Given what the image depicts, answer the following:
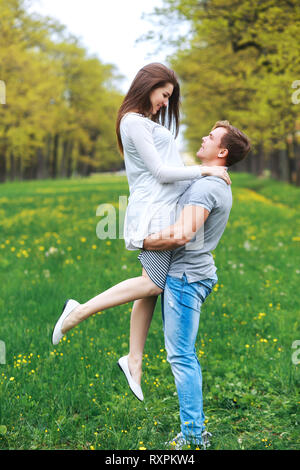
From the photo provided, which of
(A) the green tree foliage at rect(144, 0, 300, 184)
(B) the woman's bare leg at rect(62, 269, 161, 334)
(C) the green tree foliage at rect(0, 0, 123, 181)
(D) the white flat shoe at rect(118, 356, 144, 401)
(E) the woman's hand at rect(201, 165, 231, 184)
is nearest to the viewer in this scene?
(E) the woman's hand at rect(201, 165, 231, 184)

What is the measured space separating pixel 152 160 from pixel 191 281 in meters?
0.75

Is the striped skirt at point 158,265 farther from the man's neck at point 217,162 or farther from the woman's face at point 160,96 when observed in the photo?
the woman's face at point 160,96

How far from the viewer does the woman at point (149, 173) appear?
10.3ft

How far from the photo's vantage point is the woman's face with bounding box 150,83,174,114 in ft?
10.8

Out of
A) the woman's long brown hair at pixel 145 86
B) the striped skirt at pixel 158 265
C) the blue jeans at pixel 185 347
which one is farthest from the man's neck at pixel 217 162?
the blue jeans at pixel 185 347

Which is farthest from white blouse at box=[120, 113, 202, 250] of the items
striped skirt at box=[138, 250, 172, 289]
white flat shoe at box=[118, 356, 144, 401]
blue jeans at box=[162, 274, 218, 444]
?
white flat shoe at box=[118, 356, 144, 401]

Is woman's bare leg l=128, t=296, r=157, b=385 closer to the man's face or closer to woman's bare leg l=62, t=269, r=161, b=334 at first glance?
woman's bare leg l=62, t=269, r=161, b=334

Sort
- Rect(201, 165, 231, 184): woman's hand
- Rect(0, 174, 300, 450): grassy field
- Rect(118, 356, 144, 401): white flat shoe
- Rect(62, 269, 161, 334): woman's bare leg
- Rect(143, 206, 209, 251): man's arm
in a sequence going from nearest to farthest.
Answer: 1. Rect(143, 206, 209, 251): man's arm
2. Rect(201, 165, 231, 184): woman's hand
3. Rect(62, 269, 161, 334): woman's bare leg
4. Rect(118, 356, 144, 401): white flat shoe
5. Rect(0, 174, 300, 450): grassy field

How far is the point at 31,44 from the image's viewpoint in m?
32.3

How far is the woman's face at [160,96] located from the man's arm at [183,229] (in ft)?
2.33

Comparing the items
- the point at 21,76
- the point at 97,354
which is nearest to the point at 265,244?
the point at 97,354

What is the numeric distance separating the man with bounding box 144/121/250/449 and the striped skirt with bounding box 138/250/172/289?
4 cm

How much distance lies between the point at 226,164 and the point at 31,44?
32.0m
